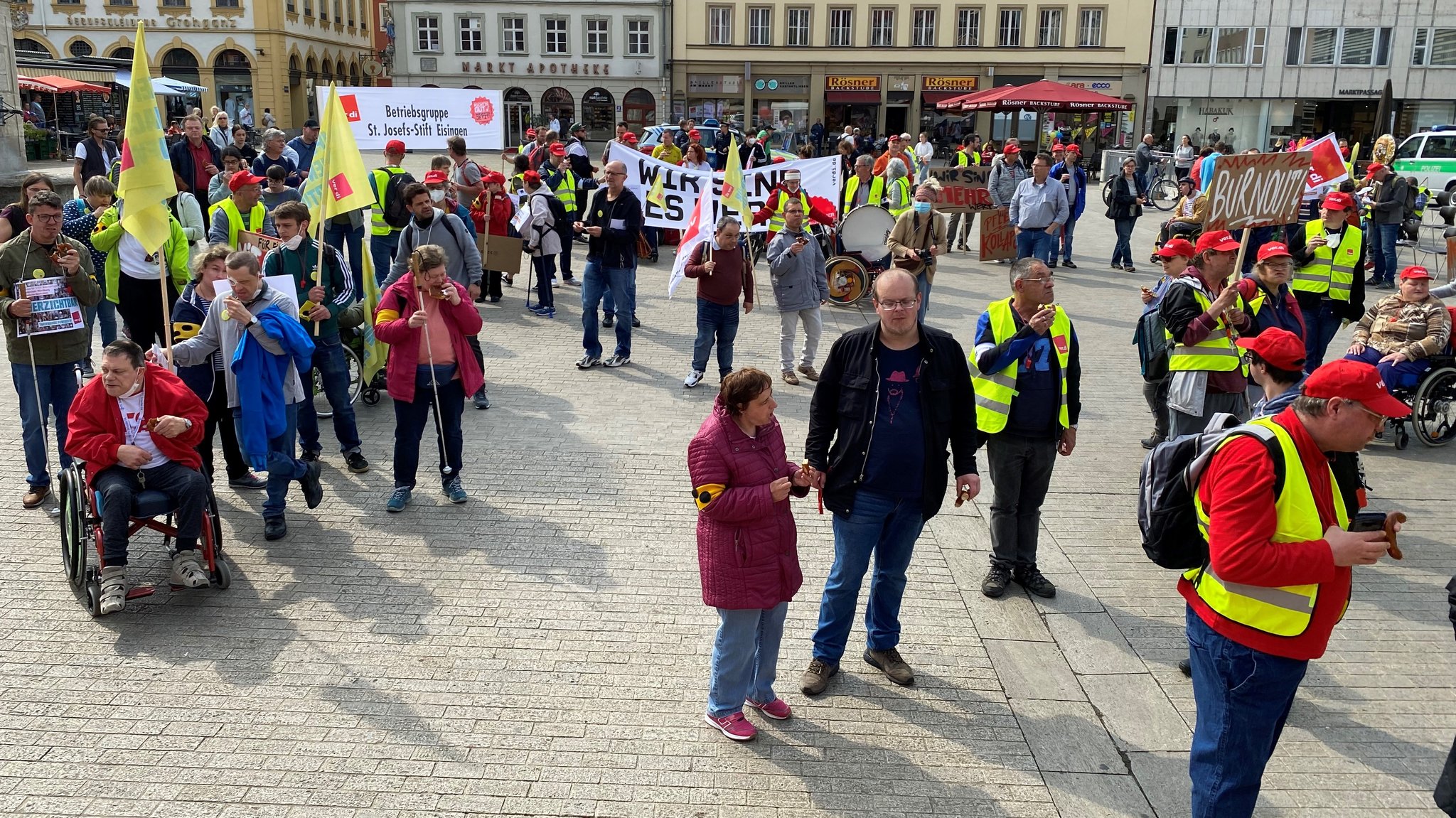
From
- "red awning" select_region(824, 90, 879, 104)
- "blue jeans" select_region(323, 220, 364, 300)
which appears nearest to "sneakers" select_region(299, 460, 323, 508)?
"blue jeans" select_region(323, 220, 364, 300)

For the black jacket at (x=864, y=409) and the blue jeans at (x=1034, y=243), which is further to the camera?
the blue jeans at (x=1034, y=243)

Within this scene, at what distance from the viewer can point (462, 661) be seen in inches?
211

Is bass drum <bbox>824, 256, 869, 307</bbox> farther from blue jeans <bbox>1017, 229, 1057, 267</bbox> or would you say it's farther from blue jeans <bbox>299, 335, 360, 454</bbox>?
blue jeans <bbox>299, 335, 360, 454</bbox>

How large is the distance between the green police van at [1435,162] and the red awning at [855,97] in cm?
2924

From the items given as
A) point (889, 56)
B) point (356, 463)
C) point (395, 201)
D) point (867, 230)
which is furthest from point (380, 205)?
point (889, 56)

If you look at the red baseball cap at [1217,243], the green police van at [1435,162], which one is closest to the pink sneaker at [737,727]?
the red baseball cap at [1217,243]

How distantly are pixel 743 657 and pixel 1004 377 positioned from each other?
224cm

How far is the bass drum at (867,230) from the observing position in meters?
14.4

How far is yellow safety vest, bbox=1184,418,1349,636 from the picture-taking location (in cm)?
343

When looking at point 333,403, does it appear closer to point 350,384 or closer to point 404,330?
point 404,330

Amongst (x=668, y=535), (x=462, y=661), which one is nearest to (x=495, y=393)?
(x=668, y=535)

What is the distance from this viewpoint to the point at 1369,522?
3.56 m

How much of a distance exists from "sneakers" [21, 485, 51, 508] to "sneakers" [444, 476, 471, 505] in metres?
2.55

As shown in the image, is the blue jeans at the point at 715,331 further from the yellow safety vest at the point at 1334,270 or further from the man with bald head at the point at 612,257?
the yellow safety vest at the point at 1334,270
